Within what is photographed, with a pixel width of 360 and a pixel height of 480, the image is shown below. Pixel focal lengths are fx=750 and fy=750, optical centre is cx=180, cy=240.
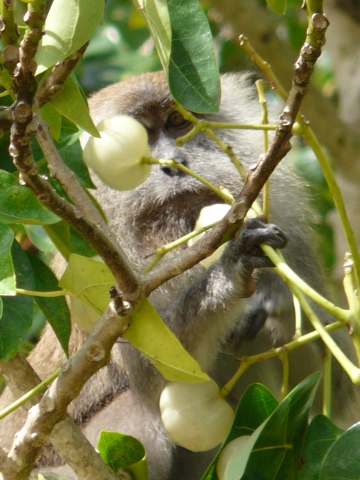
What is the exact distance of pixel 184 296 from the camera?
8.49 feet

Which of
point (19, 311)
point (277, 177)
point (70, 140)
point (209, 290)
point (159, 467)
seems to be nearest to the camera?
point (19, 311)

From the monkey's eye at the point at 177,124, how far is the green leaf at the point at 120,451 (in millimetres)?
1530

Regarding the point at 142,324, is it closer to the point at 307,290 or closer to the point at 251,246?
the point at 307,290

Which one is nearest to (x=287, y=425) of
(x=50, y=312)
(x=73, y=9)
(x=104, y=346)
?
(x=104, y=346)

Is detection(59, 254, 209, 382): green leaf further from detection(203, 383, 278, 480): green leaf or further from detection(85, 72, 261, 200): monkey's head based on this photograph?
detection(85, 72, 261, 200): monkey's head

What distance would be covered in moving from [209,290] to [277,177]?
2.99ft

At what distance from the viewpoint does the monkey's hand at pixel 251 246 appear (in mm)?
1731

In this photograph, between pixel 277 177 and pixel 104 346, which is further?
pixel 277 177

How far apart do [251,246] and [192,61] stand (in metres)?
0.64

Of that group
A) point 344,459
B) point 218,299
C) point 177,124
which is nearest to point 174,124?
point 177,124

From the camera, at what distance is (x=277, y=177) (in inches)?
122

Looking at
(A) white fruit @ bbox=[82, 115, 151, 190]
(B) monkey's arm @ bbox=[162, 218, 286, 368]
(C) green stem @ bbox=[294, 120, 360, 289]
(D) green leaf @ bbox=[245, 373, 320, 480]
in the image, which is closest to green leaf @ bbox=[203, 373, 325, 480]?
(D) green leaf @ bbox=[245, 373, 320, 480]

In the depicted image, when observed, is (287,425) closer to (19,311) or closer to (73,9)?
(19,311)

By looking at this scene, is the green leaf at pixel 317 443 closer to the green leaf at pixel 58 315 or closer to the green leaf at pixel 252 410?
the green leaf at pixel 252 410
